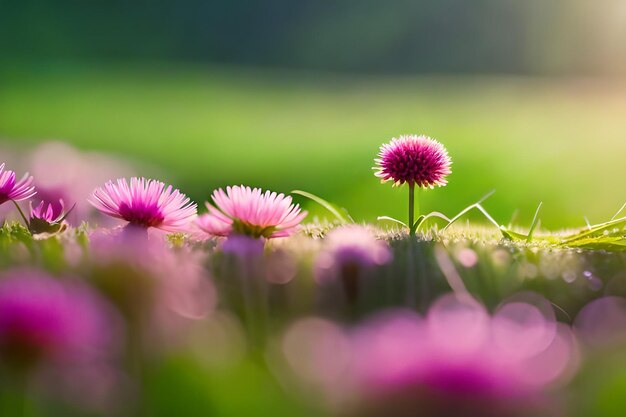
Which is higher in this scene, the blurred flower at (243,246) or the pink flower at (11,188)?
the pink flower at (11,188)

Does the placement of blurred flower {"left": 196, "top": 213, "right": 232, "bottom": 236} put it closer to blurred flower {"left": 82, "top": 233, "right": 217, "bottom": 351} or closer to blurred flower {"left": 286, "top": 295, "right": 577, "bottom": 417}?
blurred flower {"left": 82, "top": 233, "right": 217, "bottom": 351}

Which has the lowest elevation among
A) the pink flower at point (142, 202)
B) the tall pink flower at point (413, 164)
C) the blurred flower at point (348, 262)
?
the blurred flower at point (348, 262)

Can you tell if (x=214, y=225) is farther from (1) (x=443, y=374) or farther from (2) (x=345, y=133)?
(2) (x=345, y=133)

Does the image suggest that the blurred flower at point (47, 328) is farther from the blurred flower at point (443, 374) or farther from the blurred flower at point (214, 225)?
the blurred flower at point (214, 225)

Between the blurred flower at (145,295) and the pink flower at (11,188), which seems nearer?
the blurred flower at (145,295)

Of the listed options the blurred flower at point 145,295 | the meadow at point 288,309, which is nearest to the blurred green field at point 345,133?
the meadow at point 288,309

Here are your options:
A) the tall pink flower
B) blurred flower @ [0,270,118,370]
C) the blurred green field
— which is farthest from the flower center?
the blurred green field

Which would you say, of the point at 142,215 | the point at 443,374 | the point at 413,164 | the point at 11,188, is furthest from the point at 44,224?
the point at 443,374
